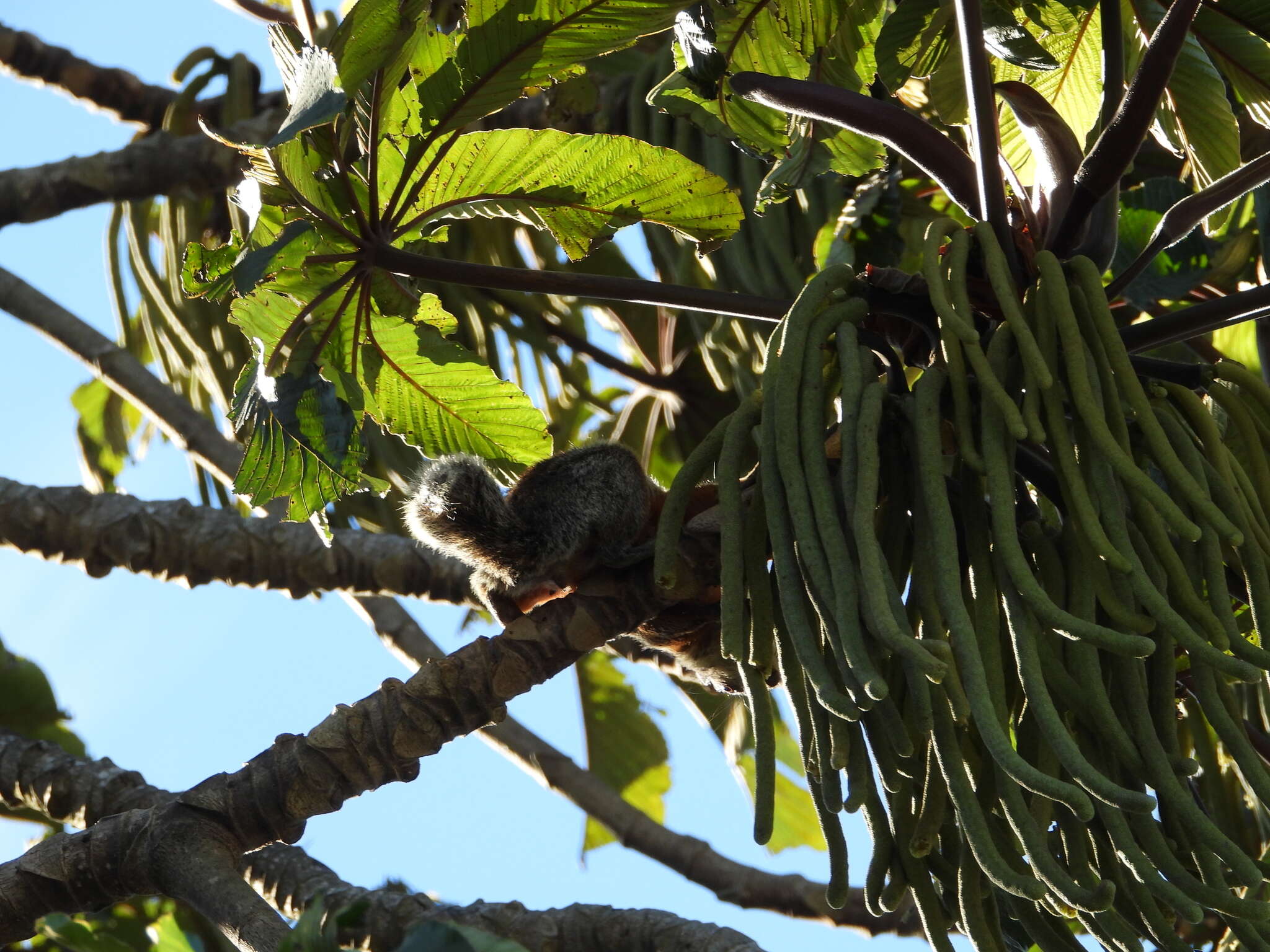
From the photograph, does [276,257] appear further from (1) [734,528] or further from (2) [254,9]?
(2) [254,9]

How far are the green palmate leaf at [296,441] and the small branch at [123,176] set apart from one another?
213 centimetres

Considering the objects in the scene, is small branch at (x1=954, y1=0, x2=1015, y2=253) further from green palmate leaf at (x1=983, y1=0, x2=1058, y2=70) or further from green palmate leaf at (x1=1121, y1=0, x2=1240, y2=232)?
green palmate leaf at (x1=1121, y1=0, x2=1240, y2=232)

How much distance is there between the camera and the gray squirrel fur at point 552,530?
6.13ft

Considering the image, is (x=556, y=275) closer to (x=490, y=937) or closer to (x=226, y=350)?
(x=490, y=937)

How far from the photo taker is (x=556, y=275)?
176 centimetres

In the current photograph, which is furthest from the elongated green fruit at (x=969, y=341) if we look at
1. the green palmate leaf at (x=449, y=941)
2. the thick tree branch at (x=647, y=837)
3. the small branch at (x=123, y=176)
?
the small branch at (x=123, y=176)

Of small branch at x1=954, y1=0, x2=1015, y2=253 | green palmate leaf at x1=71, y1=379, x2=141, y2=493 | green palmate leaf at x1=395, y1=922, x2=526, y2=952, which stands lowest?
green palmate leaf at x1=395, y1=922, x2=526, y2=952

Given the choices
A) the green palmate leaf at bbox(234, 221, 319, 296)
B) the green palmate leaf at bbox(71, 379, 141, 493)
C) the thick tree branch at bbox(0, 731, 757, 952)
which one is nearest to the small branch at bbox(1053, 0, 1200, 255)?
the green palmate leaf at bbox(234, 221, 319, 296)

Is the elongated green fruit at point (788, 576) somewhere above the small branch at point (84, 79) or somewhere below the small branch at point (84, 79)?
below

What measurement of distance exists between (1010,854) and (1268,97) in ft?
4.44

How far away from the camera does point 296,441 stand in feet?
6.14

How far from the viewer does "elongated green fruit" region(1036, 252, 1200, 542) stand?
1228 millimetres

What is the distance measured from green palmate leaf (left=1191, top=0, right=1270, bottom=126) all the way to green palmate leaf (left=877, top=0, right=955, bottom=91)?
390 millimetres

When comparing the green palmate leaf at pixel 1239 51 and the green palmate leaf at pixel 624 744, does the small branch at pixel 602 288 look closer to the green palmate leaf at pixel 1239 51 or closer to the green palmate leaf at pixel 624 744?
the green palmate leaf at pixel 1239 51
